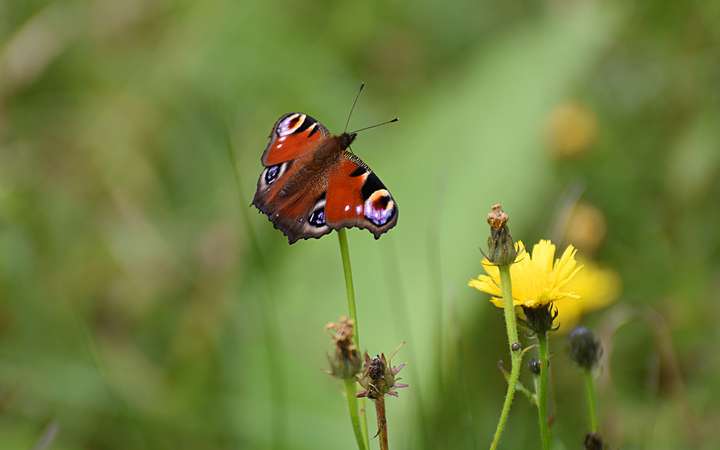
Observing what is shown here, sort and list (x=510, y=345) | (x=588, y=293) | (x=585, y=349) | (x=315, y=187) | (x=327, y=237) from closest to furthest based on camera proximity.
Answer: (x=510, y=345) < (x=585, y=349) < (x=315, y=187) < (x=588, y=293) < (x=327, y=237)

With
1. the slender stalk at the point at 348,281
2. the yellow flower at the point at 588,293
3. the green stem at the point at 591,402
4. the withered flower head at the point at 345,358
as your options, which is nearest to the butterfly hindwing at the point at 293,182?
the slender stalk at the point at 348,281

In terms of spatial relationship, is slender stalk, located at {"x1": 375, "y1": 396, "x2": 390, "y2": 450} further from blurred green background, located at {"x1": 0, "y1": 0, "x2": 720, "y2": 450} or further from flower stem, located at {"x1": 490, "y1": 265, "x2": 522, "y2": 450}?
blurred green background, located at {"x1": 0, "y1": 0, "x2": 720, "y2": 450}

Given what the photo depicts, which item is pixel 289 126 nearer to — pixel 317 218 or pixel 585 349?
pixel 317 218

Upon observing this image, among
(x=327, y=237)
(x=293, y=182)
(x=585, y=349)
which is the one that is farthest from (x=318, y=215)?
(x=327, y=237)

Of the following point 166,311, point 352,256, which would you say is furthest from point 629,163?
point 166,311

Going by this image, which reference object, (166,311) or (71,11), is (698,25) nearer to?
(166,311)

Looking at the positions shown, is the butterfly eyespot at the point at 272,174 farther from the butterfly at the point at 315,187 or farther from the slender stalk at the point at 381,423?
the slender stalk at the point at 381,423
